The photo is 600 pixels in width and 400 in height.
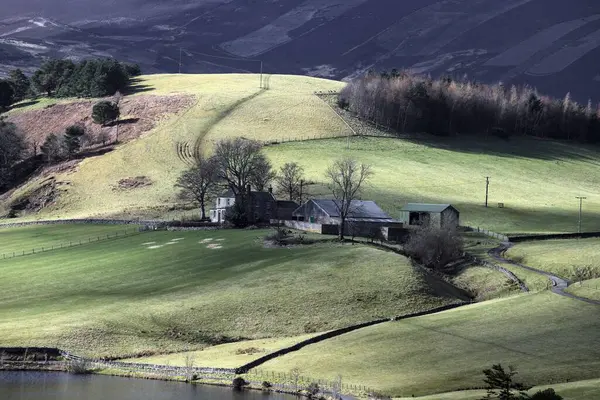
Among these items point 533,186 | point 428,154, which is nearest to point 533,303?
point 533,186

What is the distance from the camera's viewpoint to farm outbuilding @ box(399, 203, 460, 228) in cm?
11406

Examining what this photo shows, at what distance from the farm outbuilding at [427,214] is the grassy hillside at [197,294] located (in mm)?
20456

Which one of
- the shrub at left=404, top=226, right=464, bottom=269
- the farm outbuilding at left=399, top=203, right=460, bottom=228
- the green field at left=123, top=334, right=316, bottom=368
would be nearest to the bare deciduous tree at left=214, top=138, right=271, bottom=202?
the farm outbuilding at left=399, top=203, right=460, bottom=228

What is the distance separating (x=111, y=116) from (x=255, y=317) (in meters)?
116

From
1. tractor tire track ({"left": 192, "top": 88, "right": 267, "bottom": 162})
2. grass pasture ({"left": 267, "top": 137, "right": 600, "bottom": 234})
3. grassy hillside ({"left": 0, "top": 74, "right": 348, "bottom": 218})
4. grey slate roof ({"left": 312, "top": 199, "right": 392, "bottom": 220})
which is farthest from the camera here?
tractor tire track ({"left": 192, "top": 88, "right": 267, "bottom": 162})

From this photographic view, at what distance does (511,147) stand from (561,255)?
3936 inches

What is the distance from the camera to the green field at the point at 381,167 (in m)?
132

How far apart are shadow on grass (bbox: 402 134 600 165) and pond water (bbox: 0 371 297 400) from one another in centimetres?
12491

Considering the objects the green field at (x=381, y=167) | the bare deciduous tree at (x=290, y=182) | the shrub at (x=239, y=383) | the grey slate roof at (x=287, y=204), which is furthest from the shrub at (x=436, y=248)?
the shrub at (x=239, y=383)

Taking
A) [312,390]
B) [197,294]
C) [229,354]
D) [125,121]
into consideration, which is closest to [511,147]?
[125,121]

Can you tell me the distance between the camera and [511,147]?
190000mm

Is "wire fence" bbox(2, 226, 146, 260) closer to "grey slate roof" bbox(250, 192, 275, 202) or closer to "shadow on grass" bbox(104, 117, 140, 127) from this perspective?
"grey slate roof" bbox(250, 192, 275, 202)

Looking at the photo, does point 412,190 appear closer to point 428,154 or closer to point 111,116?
point 428,154

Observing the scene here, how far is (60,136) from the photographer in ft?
579
